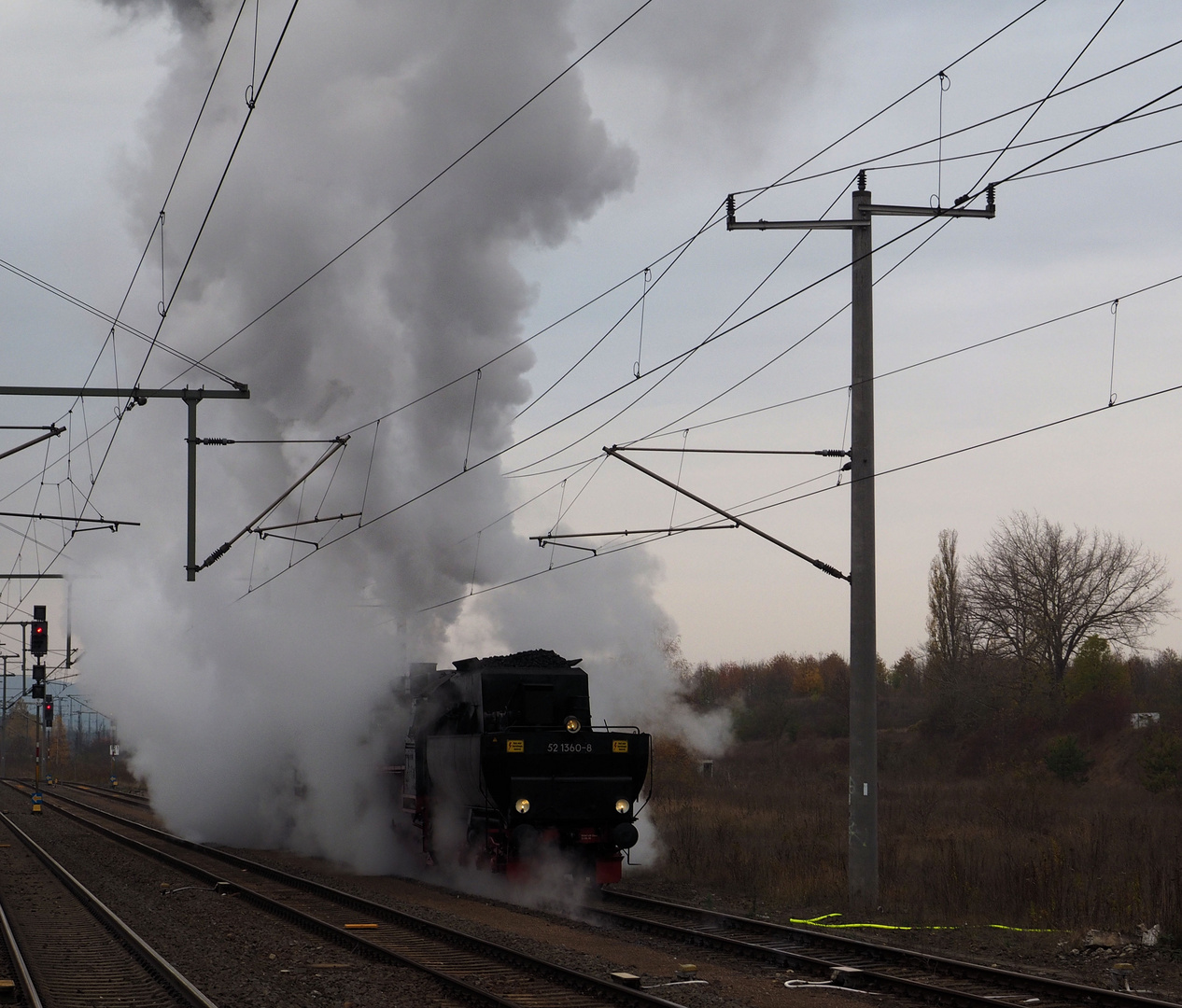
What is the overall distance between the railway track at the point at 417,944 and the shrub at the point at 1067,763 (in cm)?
3029

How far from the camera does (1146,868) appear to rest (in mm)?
18359

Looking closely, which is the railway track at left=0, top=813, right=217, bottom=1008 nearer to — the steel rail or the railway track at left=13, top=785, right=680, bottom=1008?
the steel rail

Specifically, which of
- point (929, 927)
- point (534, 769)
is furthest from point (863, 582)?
point (534, 769)

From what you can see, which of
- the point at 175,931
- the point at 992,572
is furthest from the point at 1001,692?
the point at 175,931

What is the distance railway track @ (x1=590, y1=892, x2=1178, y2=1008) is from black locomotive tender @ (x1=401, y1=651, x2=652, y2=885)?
5.16 ft

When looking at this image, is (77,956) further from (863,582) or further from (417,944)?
(863,582)

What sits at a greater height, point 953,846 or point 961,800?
point 953,846

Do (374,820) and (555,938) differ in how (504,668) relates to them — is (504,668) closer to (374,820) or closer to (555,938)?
(555,938)

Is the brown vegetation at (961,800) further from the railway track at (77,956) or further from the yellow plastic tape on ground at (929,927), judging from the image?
the railway track at (77,956)

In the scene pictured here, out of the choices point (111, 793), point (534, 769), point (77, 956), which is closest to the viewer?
point (77, 956)

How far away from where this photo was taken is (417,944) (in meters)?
14.0

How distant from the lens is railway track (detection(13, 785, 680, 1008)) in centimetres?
1091

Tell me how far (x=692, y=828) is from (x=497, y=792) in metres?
8.40

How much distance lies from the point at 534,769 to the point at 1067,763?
31.9 meters
